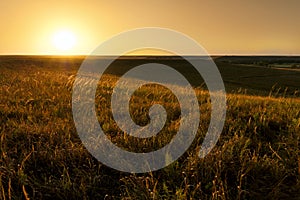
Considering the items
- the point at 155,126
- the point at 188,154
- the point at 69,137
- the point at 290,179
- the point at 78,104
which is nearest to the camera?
the point at 290,179

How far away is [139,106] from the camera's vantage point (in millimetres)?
6301

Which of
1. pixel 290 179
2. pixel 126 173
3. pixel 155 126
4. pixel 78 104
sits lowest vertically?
pixel 290 179

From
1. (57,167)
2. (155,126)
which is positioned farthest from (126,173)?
(155,126)

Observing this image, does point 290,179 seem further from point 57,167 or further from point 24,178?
point 24,178

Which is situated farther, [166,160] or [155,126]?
[155,126]

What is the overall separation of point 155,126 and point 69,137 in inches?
54.8

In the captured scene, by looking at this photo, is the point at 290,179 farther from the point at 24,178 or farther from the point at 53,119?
the point at 53,119

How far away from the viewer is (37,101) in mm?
6570

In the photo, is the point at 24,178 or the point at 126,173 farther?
the point at 126,173

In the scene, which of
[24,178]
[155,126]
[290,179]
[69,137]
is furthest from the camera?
[155,126]

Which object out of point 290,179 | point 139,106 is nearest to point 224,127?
point 290,179

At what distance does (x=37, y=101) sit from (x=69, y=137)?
9.18ft

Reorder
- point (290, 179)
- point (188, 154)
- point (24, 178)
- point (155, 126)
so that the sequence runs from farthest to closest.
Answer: point (155, 126)
point (188, 154)
point (290, 179)
point (24, 178)

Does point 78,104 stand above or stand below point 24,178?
above
